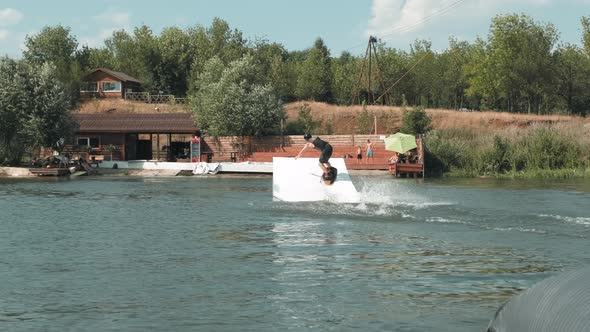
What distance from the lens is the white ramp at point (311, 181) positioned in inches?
1179

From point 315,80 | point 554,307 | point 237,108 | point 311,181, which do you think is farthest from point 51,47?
point 554,307

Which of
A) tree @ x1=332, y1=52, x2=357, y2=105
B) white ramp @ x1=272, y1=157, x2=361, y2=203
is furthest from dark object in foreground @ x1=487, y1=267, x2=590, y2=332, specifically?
tree @ x1=332, y1=52, x2=357, y2=105

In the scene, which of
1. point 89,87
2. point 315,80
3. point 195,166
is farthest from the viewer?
point 315,80

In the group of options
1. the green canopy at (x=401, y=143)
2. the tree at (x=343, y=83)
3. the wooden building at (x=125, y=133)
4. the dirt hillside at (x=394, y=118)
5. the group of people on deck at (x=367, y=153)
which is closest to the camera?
the green canopy at (x=401, y=143)

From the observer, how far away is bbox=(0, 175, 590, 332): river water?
13188 millimetres

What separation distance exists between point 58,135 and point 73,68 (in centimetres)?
4421

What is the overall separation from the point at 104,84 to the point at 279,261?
88550 mm

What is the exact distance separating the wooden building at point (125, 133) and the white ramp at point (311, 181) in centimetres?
3918

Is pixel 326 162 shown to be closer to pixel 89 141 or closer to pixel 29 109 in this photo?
pixel 29 109

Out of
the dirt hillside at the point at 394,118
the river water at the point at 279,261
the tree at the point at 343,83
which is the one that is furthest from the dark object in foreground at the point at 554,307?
the tree at the point at 343,83

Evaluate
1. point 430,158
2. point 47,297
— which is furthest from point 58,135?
point 47,297

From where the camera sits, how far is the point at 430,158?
58125 mm

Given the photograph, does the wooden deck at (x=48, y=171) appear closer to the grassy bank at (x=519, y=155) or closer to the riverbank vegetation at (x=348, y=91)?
the riverbank vegetation at (x=348, y=91)

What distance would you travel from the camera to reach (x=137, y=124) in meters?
68.9
